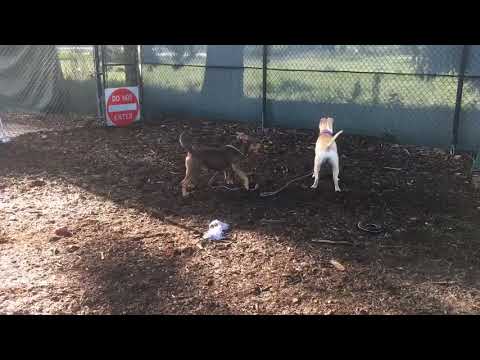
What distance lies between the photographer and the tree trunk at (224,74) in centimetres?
1006

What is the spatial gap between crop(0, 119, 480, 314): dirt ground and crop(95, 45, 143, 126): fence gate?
226 cm

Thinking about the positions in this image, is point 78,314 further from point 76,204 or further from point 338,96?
point 338,96

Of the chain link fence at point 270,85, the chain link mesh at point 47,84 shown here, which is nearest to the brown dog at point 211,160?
the chain link fence at point 270,85

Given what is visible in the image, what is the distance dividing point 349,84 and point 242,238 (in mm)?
5041

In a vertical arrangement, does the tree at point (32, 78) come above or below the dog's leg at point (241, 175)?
above

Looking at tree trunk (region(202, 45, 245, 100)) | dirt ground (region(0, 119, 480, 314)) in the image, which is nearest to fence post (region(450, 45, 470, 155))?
dirt ground (region(0, 119, 480, 314))

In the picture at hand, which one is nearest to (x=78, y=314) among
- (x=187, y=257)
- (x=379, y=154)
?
(x=187, y=257)

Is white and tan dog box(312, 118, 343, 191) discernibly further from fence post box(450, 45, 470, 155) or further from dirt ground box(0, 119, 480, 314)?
fence post box(450, 45, 470, 155)

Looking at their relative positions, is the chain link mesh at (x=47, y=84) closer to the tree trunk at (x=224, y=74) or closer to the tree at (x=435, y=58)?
the tree trunk at (x=224, y=74)

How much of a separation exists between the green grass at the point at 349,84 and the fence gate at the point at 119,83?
0.15 metres

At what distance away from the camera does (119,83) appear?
1104 cm

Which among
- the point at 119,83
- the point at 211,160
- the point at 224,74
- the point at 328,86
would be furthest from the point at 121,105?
the point at 211,160

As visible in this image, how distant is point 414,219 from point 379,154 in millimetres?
2669

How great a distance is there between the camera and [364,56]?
28.4 ft
